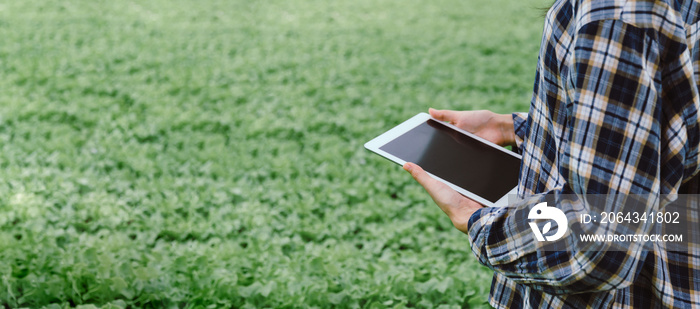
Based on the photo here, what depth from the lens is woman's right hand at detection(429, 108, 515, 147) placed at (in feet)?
6.72

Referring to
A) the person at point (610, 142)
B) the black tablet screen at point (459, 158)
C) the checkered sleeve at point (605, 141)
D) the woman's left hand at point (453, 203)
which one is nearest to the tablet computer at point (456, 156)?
the black tablet screen at point (459, 158)

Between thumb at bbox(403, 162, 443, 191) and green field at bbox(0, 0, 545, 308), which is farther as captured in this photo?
green field at bbox(0, 0, 545, 308)

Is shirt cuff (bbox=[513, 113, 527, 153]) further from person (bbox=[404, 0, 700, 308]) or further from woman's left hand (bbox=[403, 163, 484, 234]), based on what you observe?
person (bbox=[404, 0, 700, 308])

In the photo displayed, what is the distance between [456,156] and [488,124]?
231 mm

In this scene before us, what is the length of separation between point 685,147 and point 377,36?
276 inches

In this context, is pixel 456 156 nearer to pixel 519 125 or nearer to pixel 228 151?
pixel 519 125

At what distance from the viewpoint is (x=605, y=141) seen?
1144 millimetres

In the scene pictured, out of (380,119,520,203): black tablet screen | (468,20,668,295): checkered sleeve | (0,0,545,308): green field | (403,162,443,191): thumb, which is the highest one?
(468,20,668,295): checkered sleeve

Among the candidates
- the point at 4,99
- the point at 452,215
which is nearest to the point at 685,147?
the point at 452,215

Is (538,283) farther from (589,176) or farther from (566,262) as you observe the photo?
(589,176)

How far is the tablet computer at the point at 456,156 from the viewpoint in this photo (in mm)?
1790

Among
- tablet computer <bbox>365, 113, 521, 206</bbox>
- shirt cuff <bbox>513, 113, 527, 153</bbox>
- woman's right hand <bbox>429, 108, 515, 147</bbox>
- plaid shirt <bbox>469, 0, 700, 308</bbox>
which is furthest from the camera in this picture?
woman's right hand <bbox>429, 108, 515, 147</bbox>

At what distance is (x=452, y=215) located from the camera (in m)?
1.57

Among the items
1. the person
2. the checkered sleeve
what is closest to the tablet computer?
the person
